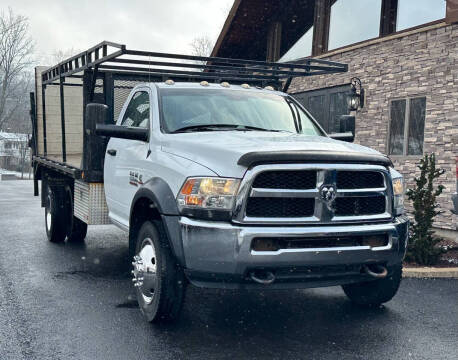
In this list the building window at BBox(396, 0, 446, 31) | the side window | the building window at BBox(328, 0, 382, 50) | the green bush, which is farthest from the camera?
the building window at BBox(328, 0, 382, 50)

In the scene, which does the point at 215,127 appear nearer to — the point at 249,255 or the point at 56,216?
the point at 249,255

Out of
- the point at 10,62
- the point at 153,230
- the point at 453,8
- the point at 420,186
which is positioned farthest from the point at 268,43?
the point at 10,62

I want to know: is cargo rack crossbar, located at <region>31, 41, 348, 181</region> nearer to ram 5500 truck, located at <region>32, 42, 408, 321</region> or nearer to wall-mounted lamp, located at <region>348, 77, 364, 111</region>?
ram 5500 truck, located at <region>32, 42, 408, 321</region>

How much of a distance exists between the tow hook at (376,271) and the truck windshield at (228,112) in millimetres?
1846

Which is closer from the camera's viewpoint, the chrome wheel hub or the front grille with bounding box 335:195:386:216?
the front grille with bounding box 335:195:386:216

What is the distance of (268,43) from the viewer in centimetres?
1777

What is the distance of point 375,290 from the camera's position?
17.6 feet

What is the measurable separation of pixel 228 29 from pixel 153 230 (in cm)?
1362

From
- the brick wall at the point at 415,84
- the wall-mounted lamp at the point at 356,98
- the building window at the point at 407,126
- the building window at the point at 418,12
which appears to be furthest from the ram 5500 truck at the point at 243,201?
the wall-mounted lamp at the point at 356,98

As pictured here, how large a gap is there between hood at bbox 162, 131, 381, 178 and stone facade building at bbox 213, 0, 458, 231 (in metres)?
5.57

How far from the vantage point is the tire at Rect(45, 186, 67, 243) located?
862cm

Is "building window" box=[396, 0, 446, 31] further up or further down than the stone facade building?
further up

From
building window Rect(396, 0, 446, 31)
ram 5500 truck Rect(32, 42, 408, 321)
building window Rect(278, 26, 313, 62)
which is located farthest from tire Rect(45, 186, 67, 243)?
building window Rect(278, 26, 313, 62)

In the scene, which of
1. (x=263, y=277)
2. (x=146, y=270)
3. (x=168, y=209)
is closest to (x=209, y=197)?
(x=168, y=209)
